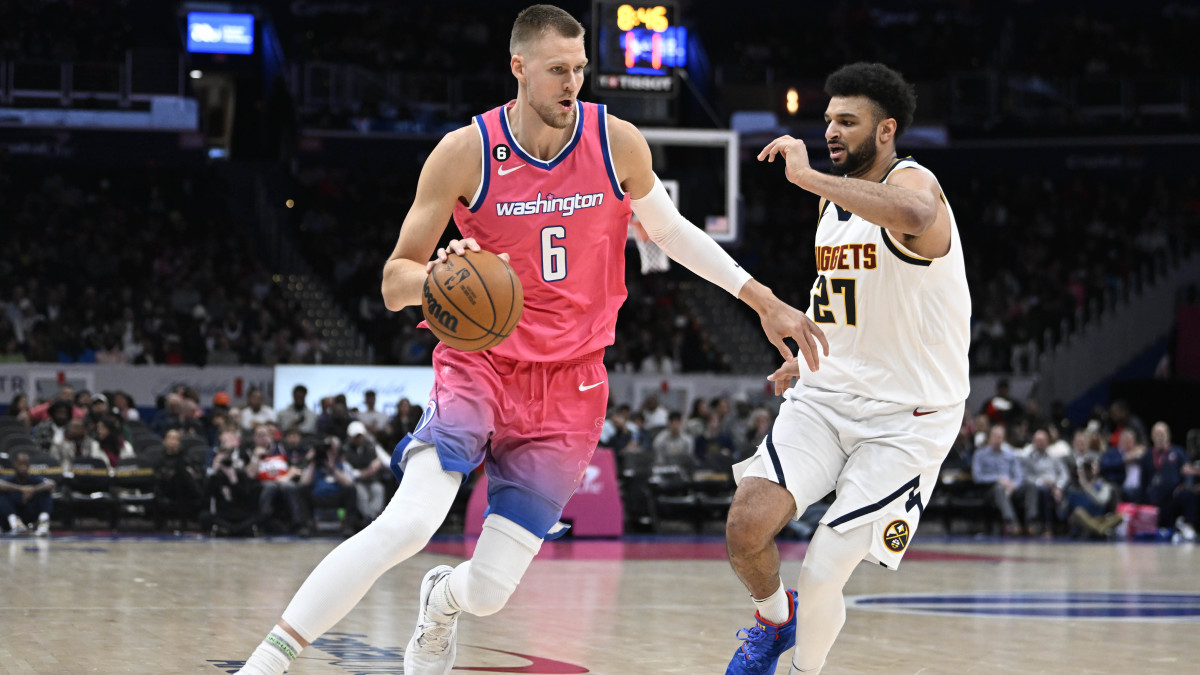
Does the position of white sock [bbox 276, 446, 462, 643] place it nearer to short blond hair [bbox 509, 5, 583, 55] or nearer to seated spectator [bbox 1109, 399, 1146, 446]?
short blond hair [bbox 509, 5, 583, 55]

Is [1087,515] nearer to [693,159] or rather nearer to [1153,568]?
[1153,568]

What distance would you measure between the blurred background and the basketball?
542 inches

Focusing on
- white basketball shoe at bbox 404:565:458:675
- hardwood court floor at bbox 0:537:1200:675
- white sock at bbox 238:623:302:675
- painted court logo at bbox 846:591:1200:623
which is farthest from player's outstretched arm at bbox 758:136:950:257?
painted court logo at bbox 846:591:1200:623

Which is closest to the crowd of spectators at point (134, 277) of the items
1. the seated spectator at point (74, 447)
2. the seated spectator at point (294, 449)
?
the seated spectator at point (74, 447)

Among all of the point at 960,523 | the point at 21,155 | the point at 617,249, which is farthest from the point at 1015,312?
the point at 617,249

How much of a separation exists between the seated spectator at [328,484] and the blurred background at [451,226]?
323 cm

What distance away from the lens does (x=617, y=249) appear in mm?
4898

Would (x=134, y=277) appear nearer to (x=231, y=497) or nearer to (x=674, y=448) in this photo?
(x=231, y=497)

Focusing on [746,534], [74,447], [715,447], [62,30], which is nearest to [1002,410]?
[715,447]

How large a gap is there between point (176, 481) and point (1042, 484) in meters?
10.6

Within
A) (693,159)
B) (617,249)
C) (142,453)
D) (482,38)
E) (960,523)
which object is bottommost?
(960,523)

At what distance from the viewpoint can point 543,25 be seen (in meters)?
4.67

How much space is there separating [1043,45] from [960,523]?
50.5 ft

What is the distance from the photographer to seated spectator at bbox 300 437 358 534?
51.5 feet
